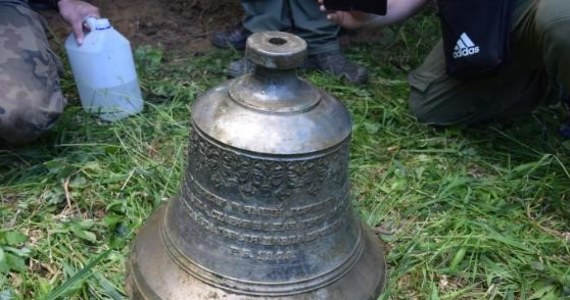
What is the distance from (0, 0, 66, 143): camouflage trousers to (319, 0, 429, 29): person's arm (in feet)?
3.20

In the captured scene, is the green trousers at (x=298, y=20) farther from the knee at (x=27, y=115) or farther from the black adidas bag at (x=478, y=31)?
the knee at (x=27, y=115)

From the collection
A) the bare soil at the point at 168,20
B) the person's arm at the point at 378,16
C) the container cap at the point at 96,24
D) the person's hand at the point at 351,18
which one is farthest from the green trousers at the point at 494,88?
the container cap at the point at 96,24

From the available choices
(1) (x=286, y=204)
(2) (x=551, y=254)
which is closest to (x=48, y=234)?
(1) (x=286, y=204)

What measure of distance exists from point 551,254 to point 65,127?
169 centimetres

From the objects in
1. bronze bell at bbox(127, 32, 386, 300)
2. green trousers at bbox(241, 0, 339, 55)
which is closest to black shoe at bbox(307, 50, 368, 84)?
green trousers at bbox(241, 0, 339, 55)

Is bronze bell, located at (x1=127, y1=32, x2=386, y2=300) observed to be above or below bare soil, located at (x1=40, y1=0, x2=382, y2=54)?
above

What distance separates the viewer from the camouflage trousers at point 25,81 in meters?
2.05

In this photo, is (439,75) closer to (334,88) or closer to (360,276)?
(334,88)

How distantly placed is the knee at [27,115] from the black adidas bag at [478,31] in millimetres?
1366

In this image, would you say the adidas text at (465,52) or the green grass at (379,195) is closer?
the green grass at (379,195)

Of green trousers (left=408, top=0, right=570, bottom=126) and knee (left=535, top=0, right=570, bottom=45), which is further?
green trousers (left=408, top=0, right=570, bottom=126)

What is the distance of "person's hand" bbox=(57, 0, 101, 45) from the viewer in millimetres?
2428

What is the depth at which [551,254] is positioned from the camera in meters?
2.03

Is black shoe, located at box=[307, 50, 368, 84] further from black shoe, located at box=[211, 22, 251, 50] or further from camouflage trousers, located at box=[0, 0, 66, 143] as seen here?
camouflage trousers, located at box=[0, 0, 66, 143]
